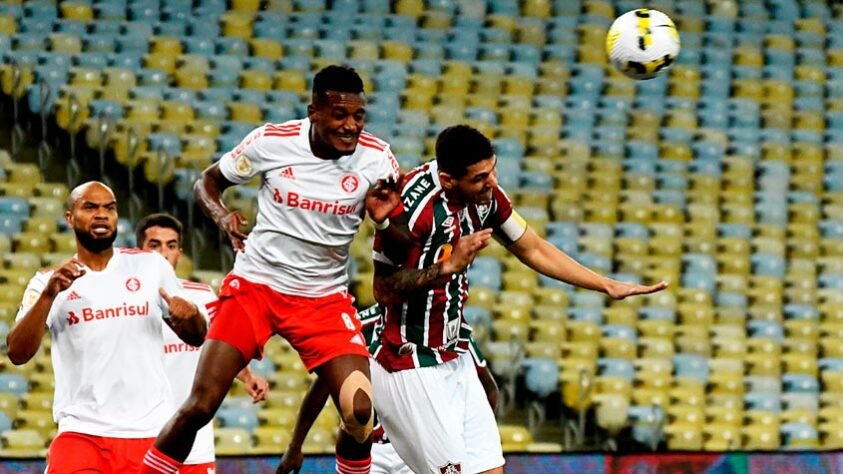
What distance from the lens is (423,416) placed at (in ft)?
21.0

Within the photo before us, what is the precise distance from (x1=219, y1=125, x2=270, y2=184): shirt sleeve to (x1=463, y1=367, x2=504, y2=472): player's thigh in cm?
122

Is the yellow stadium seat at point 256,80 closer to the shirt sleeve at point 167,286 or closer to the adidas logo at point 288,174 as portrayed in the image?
the shirt sleeve at point 167,286

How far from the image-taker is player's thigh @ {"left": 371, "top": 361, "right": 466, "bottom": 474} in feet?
20.8

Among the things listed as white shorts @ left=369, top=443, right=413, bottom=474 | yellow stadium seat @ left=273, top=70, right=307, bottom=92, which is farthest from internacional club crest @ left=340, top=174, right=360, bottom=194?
yellow stadium seat @ left=273, top=70, right=307, bottom=92

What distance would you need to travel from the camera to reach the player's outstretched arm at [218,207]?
609cm

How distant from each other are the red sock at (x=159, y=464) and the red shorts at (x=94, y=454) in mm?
351

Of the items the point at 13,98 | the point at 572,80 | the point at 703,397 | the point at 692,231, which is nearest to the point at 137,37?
the point at 13,98

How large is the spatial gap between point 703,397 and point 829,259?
269cm

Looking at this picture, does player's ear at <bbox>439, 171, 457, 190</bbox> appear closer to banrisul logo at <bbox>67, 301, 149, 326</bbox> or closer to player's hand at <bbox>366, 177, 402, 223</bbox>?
player's hand at <bbox>366, 177, 402, 223</bbox>

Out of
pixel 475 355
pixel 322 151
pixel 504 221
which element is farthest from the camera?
pixel 475 355

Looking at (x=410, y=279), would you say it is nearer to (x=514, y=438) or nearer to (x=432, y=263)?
(x=432, y=263)

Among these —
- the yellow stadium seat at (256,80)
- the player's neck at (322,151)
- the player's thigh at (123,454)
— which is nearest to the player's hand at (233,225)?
the player's neck at (322,151)

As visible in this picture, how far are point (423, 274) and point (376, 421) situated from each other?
1294mm

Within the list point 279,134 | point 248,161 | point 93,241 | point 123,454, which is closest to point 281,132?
point 279,134
